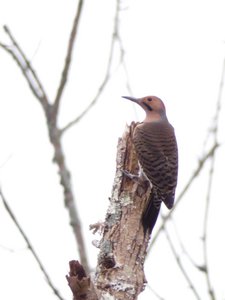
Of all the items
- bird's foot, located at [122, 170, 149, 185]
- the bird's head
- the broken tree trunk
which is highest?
the bird's head

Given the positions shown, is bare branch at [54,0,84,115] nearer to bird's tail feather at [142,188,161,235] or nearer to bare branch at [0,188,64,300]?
bare branch at [0,188,64,300]

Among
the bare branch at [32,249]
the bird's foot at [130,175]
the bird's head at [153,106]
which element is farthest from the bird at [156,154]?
the bare branch at [32,249]

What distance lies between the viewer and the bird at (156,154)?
4.89 m

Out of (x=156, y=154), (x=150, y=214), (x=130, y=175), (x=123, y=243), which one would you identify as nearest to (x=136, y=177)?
(x=130, y=175)

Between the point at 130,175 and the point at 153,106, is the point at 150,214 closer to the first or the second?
the point at 130,175

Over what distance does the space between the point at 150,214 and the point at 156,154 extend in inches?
43.8

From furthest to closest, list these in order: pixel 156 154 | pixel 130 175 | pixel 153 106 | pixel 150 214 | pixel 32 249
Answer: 1. pixel 153 106
2. pixel 156 154
3. pixel 130 175
4. pixel 150 214
5. pixel 32 249

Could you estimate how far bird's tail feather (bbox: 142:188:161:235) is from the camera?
183 inches

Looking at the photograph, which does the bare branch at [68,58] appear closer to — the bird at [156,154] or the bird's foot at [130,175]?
the bird's foot at [130,175]

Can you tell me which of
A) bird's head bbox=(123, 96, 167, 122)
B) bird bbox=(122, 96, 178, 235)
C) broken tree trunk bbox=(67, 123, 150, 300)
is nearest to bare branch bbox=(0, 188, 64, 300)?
broken tree trunk bbox=(67, 123, 150, 300)

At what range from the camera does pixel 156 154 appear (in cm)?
574

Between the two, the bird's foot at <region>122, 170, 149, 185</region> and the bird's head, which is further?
the bird's head

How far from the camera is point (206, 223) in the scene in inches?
183

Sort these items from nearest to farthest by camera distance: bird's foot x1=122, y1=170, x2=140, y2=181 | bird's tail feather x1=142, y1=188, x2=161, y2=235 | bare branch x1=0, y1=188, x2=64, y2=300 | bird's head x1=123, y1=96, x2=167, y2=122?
bare branch x1=0, y1=188, x2=64, y2=300, bird's tail feather x1=142, y1=188, x2=161, y2=235, bird's foot x1=122, y1=170, x2=140, y2=181, bird's head x1=123, y1=96, x2=167, y2=122
